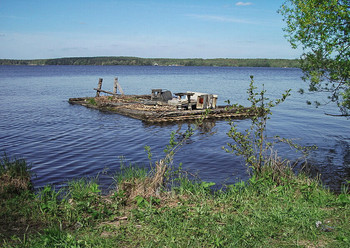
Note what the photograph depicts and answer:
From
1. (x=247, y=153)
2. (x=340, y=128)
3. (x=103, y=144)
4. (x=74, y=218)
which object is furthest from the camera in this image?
(x=340, y=128)

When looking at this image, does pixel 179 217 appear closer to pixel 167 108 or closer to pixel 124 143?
pixel 124 143

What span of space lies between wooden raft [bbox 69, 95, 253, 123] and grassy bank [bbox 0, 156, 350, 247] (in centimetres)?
1222

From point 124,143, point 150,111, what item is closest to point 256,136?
point 124,143

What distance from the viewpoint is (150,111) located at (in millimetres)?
24625

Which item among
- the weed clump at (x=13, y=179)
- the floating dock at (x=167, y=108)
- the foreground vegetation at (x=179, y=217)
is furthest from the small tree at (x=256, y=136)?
the floating dock at (x=167, y=108)

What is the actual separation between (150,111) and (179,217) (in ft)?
60.2

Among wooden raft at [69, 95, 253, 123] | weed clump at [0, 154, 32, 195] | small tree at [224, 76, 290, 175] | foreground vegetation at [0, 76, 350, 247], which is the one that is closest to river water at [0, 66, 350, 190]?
wooden raft at [69, 95, 253, 123]

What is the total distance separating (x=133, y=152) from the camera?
15688 mm

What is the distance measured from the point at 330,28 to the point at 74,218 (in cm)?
1168

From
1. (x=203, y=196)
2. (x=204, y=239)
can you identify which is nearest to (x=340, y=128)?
(x=203, y=196)

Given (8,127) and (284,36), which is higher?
(284,36)

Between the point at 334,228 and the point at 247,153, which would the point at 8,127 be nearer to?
the point at 247,153

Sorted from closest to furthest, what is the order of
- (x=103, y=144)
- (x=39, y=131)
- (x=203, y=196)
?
(x=203, y=196), (x=103, y=144), (x=39, y=131)

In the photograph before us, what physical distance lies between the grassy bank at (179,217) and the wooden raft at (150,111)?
12.2 meters
